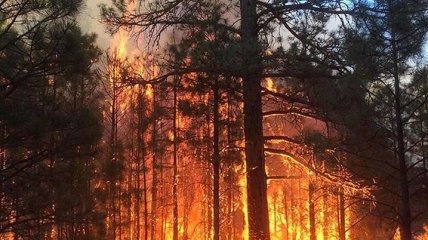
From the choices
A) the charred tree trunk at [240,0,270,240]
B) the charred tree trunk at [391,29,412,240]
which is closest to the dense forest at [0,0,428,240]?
the charred tree trunk at [240,0,270,240]

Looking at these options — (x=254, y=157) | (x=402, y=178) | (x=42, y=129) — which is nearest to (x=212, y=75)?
(x=254, y=157)

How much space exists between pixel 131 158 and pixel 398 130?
11707 mm

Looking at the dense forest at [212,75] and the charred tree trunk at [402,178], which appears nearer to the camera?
the dense forest at [212,75]

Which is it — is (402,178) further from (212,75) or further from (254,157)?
(212,75)

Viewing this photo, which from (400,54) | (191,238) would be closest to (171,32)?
(400,54)

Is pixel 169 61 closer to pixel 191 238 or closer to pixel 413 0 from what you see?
pixel 413 0

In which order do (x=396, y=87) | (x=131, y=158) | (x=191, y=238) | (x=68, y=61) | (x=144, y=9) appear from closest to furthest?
1. (x=68, y=61)
2. (x=144, y=9)
3. (x=396, y=87)
4. (x=131, y=158)
5. (x=191, y=238)

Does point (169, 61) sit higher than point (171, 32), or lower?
lower

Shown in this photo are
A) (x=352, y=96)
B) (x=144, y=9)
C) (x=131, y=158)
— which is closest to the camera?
(x=352, y=96)

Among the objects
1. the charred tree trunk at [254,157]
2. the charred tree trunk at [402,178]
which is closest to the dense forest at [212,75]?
the charred tree trunk at [254,157]

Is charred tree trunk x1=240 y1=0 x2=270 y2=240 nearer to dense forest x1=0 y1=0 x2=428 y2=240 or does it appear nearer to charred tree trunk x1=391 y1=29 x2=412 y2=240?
dense forest x1=0 y1=0 x2=428 y2=240

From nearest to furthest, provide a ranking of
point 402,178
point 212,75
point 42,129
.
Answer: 1. point 42,129
2. point 212,75
3. point 402,178

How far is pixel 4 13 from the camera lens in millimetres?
6715

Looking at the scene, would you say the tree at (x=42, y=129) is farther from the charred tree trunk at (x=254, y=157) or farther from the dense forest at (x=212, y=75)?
the charred tree trunk at (x=254, y=157)
